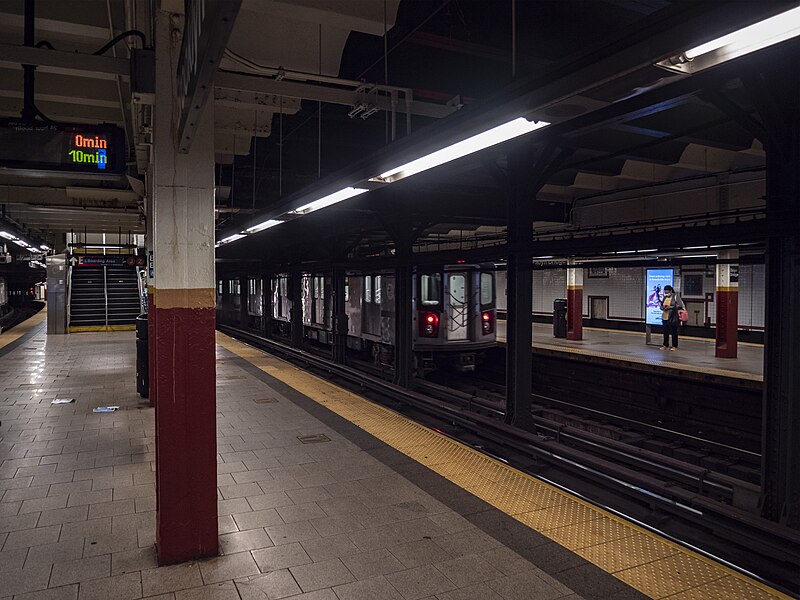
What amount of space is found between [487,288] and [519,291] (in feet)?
15.2

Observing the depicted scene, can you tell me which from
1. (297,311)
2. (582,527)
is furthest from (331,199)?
(297,311)

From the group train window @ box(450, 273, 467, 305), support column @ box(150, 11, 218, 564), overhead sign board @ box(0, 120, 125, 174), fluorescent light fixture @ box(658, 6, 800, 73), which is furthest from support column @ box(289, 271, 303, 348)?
fluorescent light fixture @ box(658, 6, 800, 73)

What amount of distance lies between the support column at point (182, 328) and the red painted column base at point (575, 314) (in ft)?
44.2

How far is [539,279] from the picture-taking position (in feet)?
72.7

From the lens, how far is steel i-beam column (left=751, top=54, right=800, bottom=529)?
3.97 m

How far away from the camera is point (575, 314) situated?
1579cm

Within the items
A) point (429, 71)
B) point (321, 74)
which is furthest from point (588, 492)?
point (321, 74)

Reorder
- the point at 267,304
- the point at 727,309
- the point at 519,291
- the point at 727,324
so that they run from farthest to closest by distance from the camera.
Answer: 1. the point at 267,304
2. the point at 727,309
3. the point at 727,324
4. the point at 519,291

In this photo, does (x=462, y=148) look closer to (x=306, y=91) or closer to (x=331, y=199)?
(x=331, y=199)

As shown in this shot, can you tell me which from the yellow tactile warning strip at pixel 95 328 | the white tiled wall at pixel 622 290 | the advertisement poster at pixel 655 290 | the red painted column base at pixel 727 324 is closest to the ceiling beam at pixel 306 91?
the red painted column base at pixel 727 324

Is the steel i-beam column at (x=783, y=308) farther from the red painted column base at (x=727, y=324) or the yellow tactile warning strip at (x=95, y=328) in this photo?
the yellow tactile warning strip at (x=95, y=328)

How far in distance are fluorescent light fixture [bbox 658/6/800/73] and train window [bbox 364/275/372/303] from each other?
10.5 metres

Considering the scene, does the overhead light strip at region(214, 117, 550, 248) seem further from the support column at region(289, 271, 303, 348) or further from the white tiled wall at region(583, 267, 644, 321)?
the white tiled wall at region(583, 267, 644, 321)

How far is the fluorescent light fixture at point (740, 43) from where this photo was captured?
1493 millimetres
